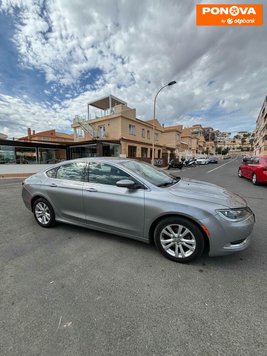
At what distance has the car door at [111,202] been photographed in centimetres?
286

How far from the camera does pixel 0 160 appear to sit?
16812 mm

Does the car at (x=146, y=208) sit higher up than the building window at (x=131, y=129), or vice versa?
the building window at (x=131, y=129)

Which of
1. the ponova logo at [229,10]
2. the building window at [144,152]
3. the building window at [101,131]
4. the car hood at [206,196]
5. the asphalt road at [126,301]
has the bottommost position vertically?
the asphalt road at [126,301]

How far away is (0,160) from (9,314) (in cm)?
1925

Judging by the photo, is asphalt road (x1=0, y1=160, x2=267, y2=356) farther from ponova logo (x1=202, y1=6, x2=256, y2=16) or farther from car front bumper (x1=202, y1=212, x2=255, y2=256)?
ponova logo (x1=202, y1=6, x2=256, y2=16)

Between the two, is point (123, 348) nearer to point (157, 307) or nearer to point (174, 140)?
point (157, 307)

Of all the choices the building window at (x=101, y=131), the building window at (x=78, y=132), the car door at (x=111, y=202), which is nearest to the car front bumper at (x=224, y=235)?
the car door at (x=111, y=202)

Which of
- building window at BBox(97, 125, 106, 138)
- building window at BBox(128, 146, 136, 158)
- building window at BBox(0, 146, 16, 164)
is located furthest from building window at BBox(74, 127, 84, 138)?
building window at BBox(0, 146, 16, 164)

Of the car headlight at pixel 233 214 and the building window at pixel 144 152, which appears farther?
the building window at pixel 144 152

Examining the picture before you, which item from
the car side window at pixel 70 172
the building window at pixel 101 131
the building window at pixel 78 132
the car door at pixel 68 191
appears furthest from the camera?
the building window at pixel 78 132

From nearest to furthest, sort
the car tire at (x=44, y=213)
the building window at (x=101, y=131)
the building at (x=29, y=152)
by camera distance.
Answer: the car tire at (x=44, y=213) → the building at (x=29, y=152) → the building window at (x=101, y=131)

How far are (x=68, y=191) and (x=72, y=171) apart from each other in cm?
45

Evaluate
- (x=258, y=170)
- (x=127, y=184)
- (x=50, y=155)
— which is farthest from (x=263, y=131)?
(x=127, y=184)

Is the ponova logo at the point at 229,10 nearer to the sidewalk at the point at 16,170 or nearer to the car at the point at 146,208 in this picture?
the car at the point at 146,208
